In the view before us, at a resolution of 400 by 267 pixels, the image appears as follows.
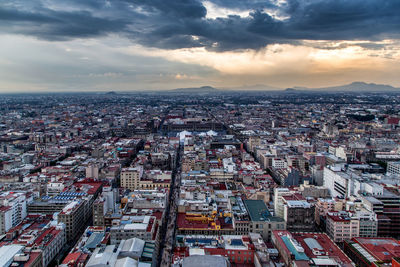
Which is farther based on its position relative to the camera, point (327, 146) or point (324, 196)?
point (327, 146)

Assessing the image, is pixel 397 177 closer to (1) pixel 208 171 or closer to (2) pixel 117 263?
(1) pixel 208 171

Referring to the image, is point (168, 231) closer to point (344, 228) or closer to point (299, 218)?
point (299, 218)

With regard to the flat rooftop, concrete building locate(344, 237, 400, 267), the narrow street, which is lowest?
the narrow street

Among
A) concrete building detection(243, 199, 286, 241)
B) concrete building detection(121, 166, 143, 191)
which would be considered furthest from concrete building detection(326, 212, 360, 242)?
concrete building detection(121, 166, 143, 191)

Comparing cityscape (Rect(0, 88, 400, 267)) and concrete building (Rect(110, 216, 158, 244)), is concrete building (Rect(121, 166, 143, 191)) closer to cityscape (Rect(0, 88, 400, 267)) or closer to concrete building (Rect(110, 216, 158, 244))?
cityscape (Rect(0, 88, 400, 267))

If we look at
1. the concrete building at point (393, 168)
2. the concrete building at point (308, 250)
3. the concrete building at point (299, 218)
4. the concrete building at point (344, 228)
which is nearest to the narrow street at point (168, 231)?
the concrete building at point (308, 250)

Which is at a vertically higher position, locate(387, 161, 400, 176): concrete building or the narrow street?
locate(387, 161, 400, 176): concrete building

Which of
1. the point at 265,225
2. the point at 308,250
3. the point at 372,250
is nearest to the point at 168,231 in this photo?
the point at 265,225

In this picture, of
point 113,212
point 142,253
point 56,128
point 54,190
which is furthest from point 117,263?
point 56,128

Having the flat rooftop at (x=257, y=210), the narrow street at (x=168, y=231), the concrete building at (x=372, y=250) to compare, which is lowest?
the narrow street at (x=168, y=231)

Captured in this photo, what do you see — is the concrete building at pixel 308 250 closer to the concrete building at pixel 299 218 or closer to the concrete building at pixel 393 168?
the concrete building at pixel 299 218

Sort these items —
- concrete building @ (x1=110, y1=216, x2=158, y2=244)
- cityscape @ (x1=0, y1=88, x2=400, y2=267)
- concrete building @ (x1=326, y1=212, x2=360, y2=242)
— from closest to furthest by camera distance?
cityscape @ (x1=0, y1=88, x2=400, y2=267)
concrete building @ (x1=110, y1=216, x2=158, y2=244)
concrete building @ (x1=326, y1=212, x2=360, y2=242)
